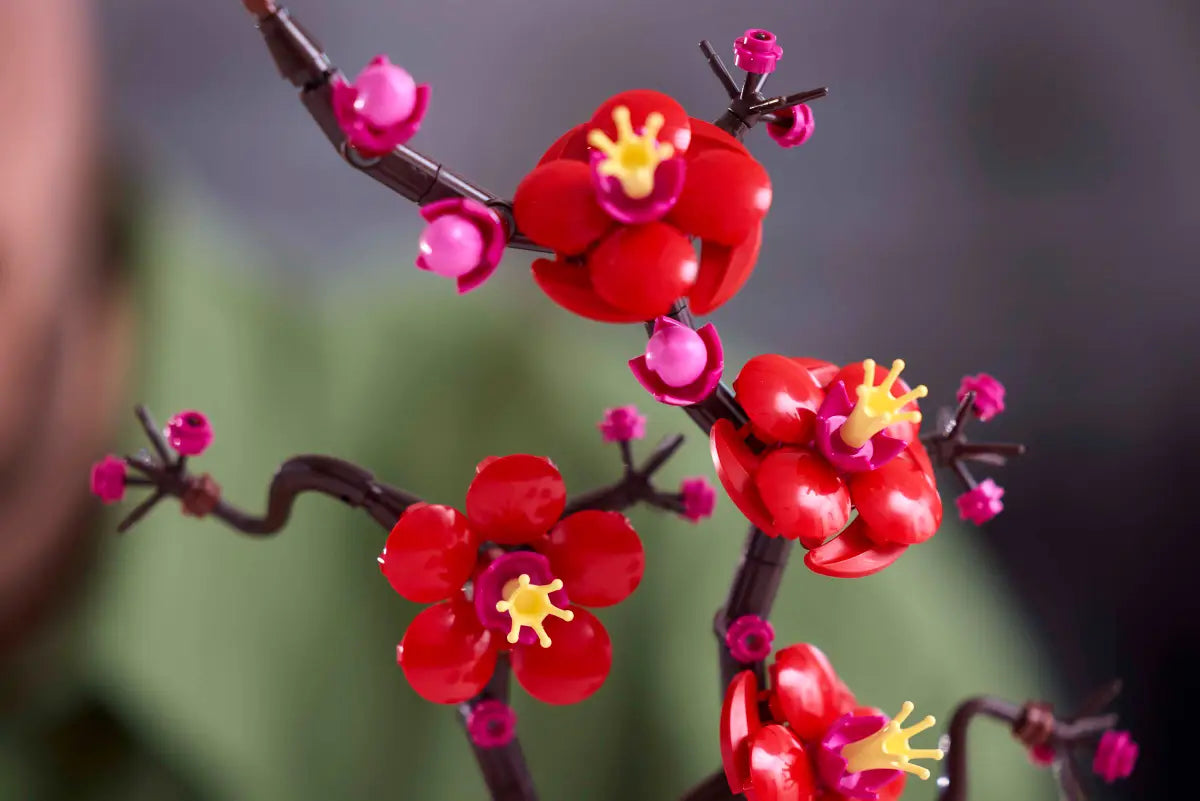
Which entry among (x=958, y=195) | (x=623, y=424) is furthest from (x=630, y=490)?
(x=958, y=195)

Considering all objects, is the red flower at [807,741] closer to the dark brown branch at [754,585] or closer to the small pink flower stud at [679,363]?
the dark brown branch at [754,585]

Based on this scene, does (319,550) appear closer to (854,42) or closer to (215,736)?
(215,736)

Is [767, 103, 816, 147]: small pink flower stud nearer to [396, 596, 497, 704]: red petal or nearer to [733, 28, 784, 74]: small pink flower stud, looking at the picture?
[733, 28, 784, 74]: small pink flower stud

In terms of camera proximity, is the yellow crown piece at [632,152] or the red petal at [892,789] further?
the red petal at [892,789]

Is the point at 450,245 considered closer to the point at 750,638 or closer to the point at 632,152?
the point at 632,152

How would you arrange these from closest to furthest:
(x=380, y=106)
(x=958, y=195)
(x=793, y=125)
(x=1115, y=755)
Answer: (x=380, y=106)
(x=793, y=125)
(x=1115, y=755)
(x=958, y=195)

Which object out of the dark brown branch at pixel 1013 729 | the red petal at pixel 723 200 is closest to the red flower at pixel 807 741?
the dark brown branch at pixel 1013 729

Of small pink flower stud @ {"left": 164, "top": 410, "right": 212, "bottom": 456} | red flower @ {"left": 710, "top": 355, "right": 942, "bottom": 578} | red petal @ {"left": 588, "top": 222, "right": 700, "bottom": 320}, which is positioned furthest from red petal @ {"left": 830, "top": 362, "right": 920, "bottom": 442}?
small pink flower stud @ {"left": 164, "top": 410, "right": 212, "bottom": 456}
